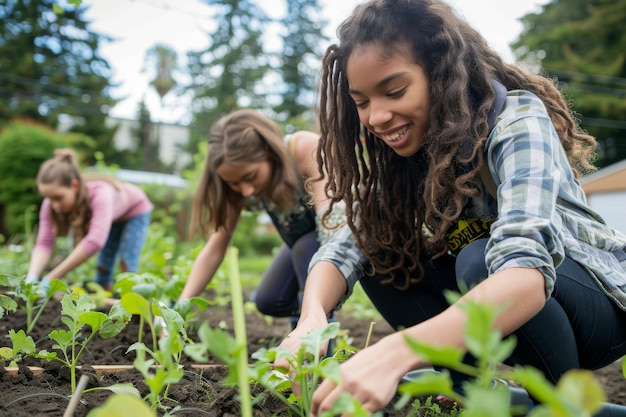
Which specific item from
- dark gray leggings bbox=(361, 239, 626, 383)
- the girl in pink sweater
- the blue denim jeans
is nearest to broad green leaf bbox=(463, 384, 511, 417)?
dark gray leggings bbox=(361, 239, 626, 383)

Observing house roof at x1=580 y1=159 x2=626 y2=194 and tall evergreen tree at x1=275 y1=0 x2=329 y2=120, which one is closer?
house roof at x1=580 y1=159 x2=626 y2=194

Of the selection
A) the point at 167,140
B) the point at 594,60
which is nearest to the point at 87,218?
the point at 594,60

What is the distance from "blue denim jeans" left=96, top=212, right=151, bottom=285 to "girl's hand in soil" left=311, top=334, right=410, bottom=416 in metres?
3.72

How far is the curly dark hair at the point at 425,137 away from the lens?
4.57 ft

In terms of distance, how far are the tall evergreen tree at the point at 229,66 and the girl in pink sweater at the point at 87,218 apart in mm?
19534

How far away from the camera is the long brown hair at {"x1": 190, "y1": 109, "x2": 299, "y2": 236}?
2525 mm

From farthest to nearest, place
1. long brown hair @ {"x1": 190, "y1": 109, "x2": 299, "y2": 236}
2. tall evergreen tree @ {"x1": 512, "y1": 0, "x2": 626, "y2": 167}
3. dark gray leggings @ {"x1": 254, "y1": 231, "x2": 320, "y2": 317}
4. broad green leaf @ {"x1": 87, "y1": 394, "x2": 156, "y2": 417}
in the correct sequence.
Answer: tall evergreen tree @ {"x1": 512, "y1": 0, "x2": 626, "y2": 167}
dark gray leggings @ {"x1": 254, "y1": 231, "x2": 320, "y2": 317}
long brown hair @ {"x1": 190, "y1": 109, "x2": 299, "y2": 236}
broad green leaf @ {"x1": 87, "y1": 394, "x2": 156, "y2": 417}

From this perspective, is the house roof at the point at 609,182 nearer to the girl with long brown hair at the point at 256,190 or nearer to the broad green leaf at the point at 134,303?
the girl with long brown hair at the point at 256,190

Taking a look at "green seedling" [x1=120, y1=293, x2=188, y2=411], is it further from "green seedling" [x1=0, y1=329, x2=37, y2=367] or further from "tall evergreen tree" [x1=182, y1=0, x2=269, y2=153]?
"tall evergreen tree" [x1=182, y1=0, x2=269, y2=153]

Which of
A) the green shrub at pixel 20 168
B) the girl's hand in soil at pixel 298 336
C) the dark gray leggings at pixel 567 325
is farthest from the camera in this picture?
the green shrub at pixel 20 168

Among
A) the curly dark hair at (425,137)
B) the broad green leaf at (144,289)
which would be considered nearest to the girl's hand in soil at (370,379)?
the curly dark hair at (425,137)

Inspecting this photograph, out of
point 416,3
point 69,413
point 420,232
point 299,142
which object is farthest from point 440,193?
point 299,142

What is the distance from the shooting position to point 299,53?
26.1 m

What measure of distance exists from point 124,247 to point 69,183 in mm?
794
